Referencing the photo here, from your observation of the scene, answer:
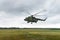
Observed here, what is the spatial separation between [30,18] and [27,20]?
2.09m

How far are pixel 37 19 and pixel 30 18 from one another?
9.60 ft

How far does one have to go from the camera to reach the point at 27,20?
82.2 m

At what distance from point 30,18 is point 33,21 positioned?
307cm

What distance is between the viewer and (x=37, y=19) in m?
84.1

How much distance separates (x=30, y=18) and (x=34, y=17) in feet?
8.67

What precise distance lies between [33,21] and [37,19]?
3533mm

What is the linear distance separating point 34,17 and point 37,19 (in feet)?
7.01

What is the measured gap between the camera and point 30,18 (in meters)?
83.7

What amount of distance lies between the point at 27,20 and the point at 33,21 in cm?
263

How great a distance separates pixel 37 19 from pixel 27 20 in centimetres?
452
